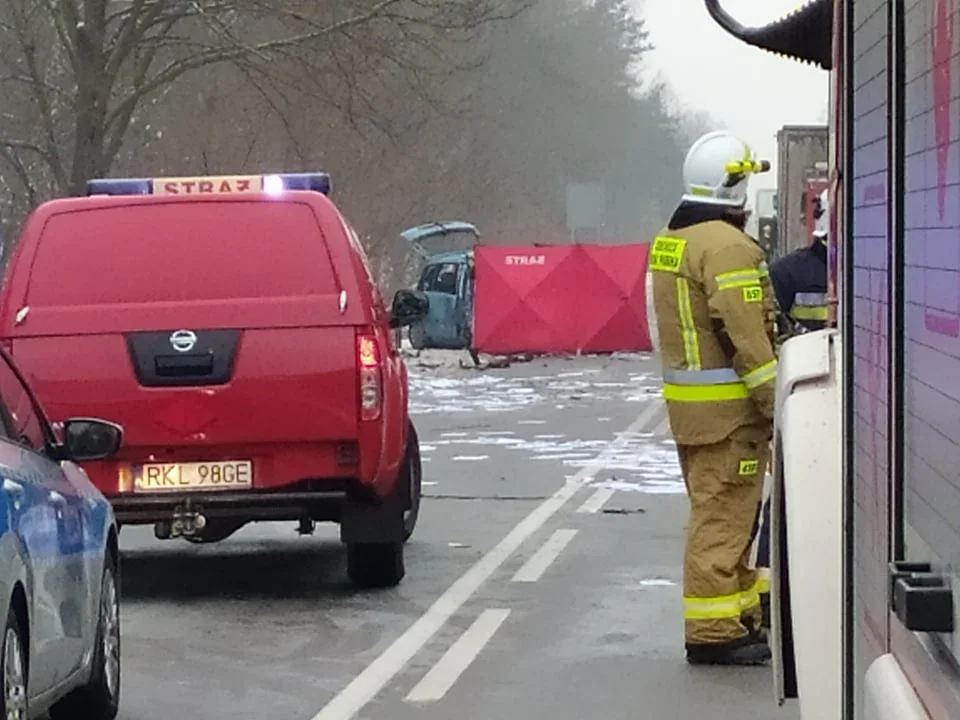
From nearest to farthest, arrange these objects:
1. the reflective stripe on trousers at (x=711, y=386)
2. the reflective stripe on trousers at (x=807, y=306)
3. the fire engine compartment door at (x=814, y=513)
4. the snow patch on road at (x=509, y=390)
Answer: the fire engine compartment door at (x=814, y=513), the reflective stripe on trousers at (x=711, y=386), the reflective stripe on trousers at (x=807, y=306), the snow patch on road at (x=509, y=390)

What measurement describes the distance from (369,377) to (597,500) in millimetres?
5131

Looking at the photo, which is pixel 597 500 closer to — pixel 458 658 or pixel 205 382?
pixel 205 382

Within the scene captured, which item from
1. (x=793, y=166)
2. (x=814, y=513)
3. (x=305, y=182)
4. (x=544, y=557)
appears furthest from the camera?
(x=793, y=166)

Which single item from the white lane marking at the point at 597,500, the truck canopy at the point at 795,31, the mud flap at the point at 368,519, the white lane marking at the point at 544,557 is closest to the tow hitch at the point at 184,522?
the mud flap at the point at 368,519

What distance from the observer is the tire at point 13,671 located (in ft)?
19.1

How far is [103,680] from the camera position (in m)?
7.29

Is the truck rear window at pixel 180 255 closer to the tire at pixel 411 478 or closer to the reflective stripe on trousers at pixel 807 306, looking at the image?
the tire at pixel 411 478

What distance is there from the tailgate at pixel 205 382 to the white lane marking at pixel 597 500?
14.8ft

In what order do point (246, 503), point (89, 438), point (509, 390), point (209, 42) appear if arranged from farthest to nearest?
point (209, 42) → point (509, 390) → point (246, 503) → point (89, 438)

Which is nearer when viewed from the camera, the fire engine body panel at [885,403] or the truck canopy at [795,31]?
the fire engine body panel at [885,403]

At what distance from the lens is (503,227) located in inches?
2751

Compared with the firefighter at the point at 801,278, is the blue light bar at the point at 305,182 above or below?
above

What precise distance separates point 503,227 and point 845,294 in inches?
2604

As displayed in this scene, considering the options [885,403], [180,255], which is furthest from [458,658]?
[885,403]
